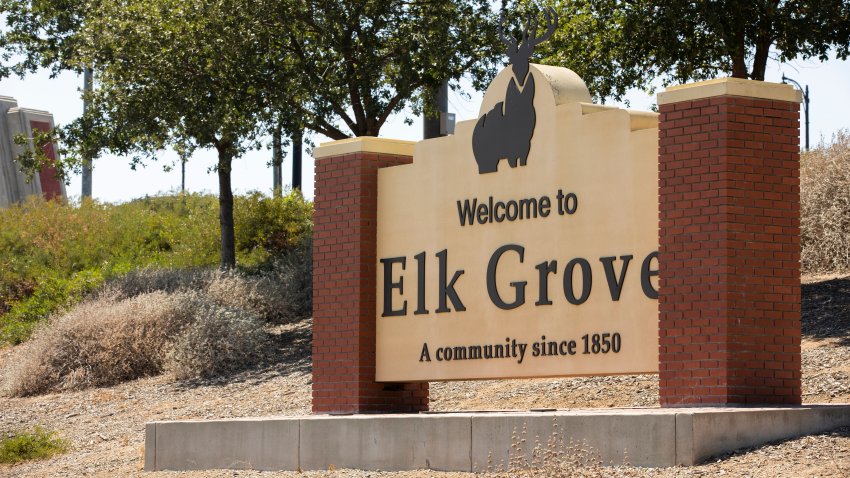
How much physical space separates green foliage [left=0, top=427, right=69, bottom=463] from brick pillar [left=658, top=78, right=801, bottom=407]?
9.85 m

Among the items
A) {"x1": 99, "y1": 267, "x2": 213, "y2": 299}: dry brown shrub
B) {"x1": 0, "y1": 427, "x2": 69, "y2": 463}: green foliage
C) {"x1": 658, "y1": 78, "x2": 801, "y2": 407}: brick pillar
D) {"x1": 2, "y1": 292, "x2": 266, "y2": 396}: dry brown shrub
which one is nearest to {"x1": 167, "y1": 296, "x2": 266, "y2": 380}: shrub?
{"x1": 2, "y1": 292, "x2": 266, "y2": 396}: dry brown shrub

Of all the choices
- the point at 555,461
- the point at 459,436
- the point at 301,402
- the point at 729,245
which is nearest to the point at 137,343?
the point at 301,402

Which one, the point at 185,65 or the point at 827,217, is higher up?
the point at 185,65

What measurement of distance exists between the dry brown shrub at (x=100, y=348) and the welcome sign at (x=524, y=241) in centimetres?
985

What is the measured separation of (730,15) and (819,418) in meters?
12.0

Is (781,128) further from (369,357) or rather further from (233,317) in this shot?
(233,317)

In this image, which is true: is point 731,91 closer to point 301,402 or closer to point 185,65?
point 301,402

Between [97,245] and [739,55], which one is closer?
[739,55]

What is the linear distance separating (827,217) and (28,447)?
1276 cm

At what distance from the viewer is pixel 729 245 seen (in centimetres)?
1137

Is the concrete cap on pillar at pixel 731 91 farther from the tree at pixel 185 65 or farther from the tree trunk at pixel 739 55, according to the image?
the tree at pixel 185 65

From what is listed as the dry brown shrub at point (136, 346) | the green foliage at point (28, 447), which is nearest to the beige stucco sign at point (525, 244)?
the green foliage at point (28, 447)

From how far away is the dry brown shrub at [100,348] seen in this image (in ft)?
76.7

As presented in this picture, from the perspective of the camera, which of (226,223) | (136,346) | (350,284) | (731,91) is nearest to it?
(731,91)
